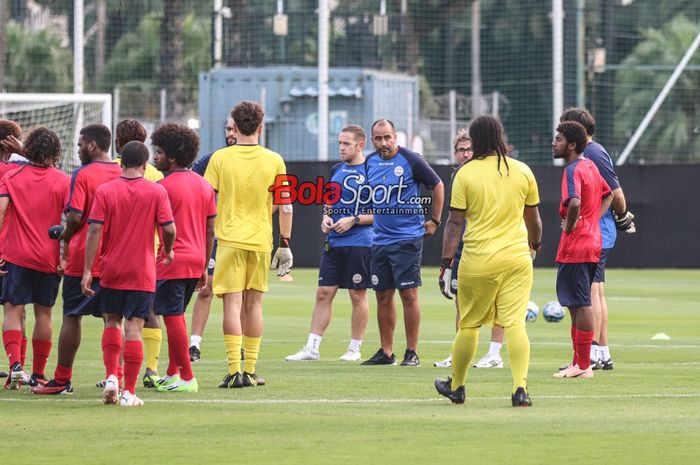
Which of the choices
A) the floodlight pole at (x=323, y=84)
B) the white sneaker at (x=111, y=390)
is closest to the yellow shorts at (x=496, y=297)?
the white sneaker at (x=111, y=390)

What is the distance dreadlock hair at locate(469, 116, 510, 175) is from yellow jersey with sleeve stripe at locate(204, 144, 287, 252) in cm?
206

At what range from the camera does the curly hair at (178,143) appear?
11.5m

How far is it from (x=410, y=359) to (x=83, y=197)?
4234 mm

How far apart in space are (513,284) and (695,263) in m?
21.5

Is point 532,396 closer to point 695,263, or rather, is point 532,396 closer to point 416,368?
point 416,368

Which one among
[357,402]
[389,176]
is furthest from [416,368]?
[357,402]

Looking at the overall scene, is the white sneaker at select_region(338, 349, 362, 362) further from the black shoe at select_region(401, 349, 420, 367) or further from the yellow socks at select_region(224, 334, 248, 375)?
the yellow socks at select_region(224, 334, 248, 375)

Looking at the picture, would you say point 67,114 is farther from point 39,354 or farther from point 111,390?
point 111,390

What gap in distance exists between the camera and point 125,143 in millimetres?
11758

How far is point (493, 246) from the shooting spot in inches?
416

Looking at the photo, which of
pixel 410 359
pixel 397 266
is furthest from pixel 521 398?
pixel 397 266

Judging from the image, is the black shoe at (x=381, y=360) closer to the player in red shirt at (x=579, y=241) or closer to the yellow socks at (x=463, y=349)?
the player in red shirt at (x=579, y=241)

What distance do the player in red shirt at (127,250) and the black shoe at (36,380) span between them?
4.71 ft

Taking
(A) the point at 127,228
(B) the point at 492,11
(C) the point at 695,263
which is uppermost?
(B) the point at 492,11
